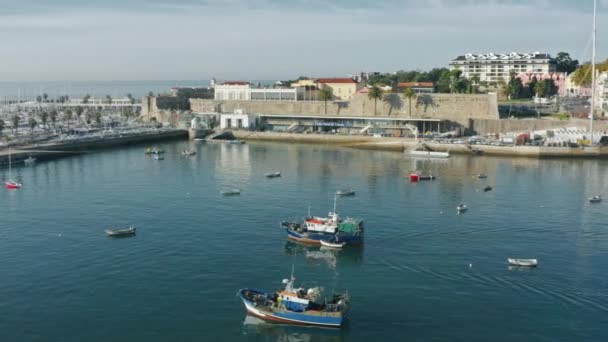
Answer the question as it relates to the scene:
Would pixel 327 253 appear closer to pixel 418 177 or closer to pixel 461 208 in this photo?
pixel 461 208

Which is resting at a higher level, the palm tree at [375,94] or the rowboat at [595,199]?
the palm tree at [375,94]

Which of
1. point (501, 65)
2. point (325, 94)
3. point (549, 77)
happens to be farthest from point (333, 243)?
point (501, 65)

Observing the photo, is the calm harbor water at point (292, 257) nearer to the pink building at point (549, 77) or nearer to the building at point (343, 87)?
the building at point (343, 87)

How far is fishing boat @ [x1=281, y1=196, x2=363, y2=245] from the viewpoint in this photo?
27234mm

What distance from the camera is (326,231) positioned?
2789cm

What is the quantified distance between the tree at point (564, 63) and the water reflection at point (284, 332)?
109 m

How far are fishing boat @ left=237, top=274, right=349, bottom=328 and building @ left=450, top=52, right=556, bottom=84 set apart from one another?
98.3 metres

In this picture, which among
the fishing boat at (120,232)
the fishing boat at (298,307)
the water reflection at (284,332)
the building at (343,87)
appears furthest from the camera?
the building at (343,87)

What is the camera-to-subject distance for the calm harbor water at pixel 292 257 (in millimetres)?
19281

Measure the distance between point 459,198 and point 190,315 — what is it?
22.0m

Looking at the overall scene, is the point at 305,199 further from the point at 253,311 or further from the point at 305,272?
the point at 253,311

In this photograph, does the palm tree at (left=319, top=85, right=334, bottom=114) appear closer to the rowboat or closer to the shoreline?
the shoreline

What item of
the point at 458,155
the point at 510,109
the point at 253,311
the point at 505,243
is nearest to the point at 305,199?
the point at 505,243

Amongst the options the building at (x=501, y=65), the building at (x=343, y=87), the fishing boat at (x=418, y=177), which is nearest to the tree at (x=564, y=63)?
the building at (x=501, y=65)
